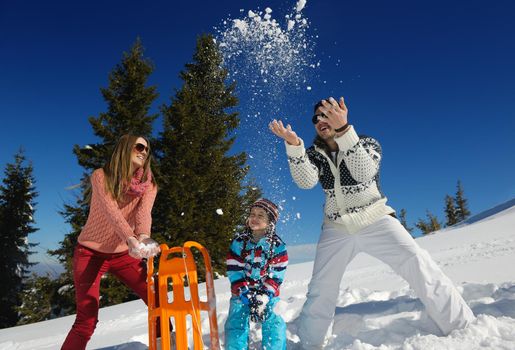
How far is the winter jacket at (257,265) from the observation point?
349 centimetres

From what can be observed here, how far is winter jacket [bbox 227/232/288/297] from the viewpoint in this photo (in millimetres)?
3490

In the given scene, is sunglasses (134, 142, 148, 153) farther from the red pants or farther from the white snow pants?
the white snow pants

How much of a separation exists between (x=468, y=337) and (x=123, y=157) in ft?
11.2

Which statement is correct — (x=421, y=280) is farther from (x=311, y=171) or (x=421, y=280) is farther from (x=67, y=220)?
(x=67, y=220)

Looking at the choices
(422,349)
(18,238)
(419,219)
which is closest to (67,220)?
(18,238)

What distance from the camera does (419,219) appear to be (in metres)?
44.5

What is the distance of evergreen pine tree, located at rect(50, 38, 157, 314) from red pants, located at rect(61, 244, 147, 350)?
982 centimetres

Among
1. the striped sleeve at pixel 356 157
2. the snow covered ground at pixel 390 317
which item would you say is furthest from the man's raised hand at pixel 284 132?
the snow covered ground at pixel 390 317

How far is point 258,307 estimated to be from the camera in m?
3.30

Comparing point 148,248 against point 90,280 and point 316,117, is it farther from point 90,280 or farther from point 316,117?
point 316,117

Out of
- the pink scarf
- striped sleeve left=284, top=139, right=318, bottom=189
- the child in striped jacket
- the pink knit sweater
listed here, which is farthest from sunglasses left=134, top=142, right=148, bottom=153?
striped sleeve left=284, top=139, right=318, bottom=189

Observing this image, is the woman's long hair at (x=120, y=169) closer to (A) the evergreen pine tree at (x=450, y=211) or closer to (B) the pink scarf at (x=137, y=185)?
(B) the pink scarf at (x=137, y=185)

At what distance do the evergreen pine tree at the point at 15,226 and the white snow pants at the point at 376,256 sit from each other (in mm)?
22877

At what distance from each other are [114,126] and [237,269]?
13267 millimetres
